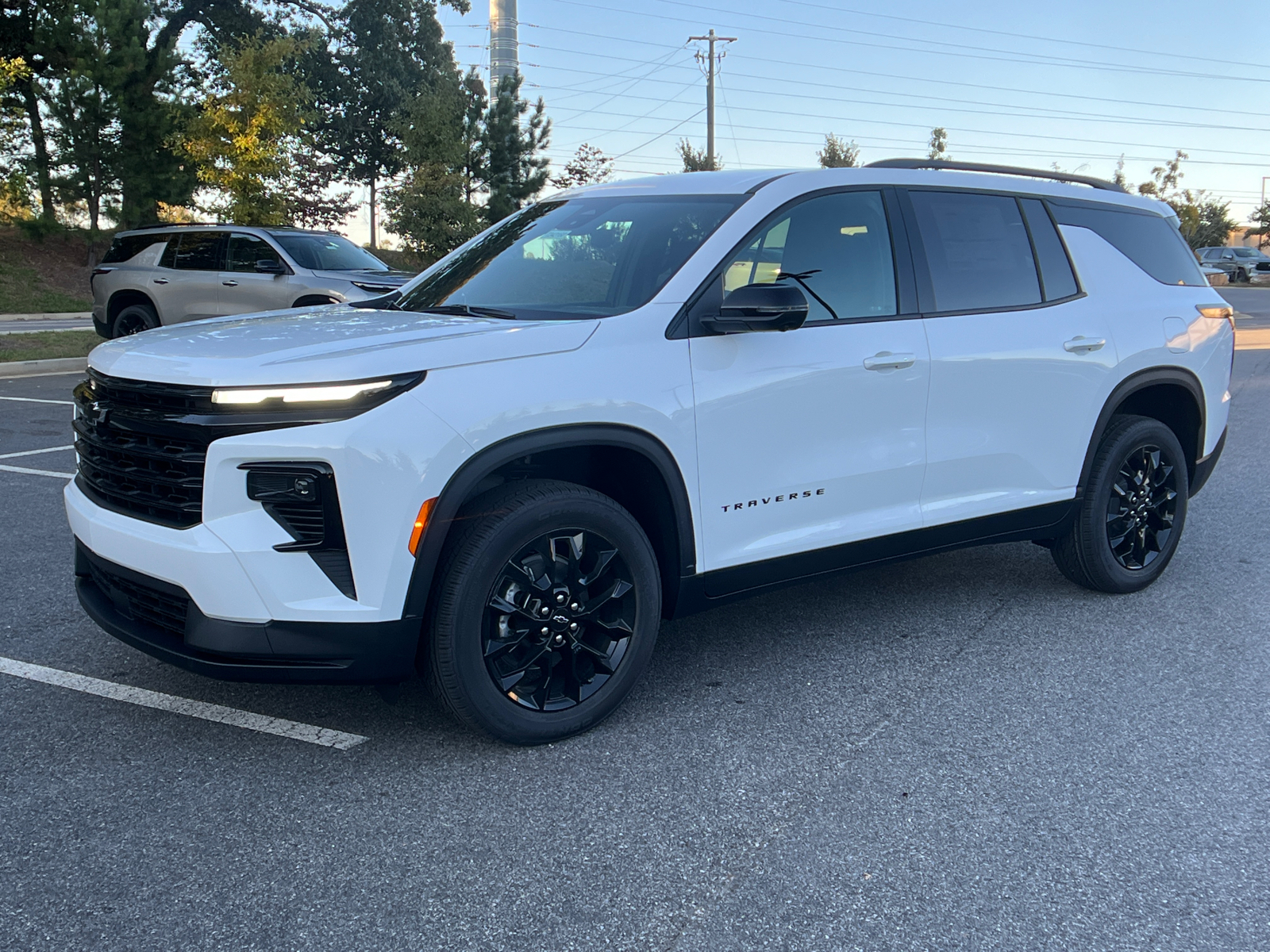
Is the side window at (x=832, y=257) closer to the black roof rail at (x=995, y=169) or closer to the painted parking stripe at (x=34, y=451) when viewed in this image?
the black roof rail at (x=995, y=169)

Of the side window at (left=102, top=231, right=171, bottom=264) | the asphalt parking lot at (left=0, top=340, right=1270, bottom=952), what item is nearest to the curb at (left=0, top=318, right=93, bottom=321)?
the side window at (left=102, top=231, right=171, bottom=264)

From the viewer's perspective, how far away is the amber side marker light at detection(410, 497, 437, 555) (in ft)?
10.2

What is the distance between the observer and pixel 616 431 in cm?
346

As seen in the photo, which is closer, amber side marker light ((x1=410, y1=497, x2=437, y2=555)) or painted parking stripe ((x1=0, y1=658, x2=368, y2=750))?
amber side marker light ((x1=410, y1=497, x2=437, y2=555))

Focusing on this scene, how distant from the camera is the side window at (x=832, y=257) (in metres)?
3.99

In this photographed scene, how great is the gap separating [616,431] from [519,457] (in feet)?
1.14

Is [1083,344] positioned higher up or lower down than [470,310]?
lower down

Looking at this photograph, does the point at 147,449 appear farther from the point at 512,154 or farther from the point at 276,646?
the point at 512,154

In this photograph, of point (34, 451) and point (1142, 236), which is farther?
point (34, 451)

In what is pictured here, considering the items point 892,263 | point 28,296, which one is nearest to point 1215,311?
point 892,263

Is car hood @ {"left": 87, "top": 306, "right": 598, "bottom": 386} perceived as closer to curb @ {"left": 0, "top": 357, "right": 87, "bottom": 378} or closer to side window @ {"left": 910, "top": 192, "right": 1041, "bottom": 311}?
side window @ {"left": 910, "top": 192, "right": 1041, "bottom": 311}

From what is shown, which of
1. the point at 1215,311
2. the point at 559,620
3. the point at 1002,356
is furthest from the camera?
the point at 1215,311

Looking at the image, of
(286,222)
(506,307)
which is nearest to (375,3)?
(286,222)

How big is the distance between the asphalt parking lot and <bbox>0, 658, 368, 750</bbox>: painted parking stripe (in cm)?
4
